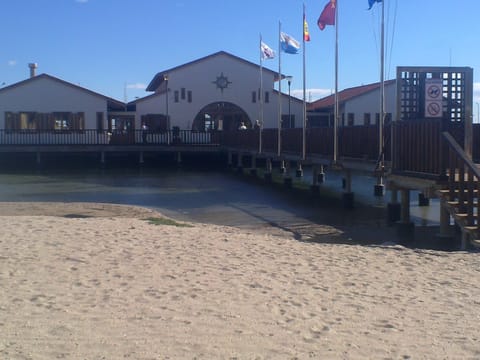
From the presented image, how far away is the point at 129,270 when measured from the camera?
8.02 metres

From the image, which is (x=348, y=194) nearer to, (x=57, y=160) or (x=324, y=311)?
(x=324, y=311)

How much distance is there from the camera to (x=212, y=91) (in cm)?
4803

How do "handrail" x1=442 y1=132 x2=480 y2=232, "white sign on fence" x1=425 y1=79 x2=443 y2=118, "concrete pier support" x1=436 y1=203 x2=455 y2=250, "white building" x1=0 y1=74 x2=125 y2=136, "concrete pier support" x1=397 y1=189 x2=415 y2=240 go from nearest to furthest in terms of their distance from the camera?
"handrail" x1=442 y1=132 x2=480 y2=232, "concrete pier support" x1=436 y1=203 x2=455 y2=250, "white sign on fence" x1=425 y1=79 x2=443 y2=118, "concrete pier support" x1=397 y1=189 x2=415 y2=240, "white building" x1=0 y1=74 x2=125 y2=136

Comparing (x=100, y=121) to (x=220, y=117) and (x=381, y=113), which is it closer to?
(x=220, y=117)

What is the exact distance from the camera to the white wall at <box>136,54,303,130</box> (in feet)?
155

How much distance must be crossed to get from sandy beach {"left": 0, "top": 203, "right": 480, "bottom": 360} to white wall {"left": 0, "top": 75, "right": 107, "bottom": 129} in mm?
34874

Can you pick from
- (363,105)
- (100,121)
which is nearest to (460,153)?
(363,105)

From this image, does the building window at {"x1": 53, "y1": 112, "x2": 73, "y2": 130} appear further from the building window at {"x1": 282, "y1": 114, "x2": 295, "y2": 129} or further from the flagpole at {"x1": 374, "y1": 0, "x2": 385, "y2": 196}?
the flagpole at {"x1": 374, "y1": 0, "x2": 385, "y2": 196}

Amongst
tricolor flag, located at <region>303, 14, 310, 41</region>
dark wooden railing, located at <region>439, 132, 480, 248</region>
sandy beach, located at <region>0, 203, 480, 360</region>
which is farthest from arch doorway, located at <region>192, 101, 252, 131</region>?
sandy beach, located at <region>0, 203, 480, 360</region>

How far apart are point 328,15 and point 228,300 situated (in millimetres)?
17883

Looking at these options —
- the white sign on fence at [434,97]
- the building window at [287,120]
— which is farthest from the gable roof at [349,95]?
the white sign on fence at [434,97]

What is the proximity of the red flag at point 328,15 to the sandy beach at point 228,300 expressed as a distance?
13.8 metres

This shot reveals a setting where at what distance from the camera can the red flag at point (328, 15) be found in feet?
74.4

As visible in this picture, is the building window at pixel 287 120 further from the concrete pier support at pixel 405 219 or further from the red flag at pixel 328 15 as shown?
the concrete pier support at pixel 405 219
